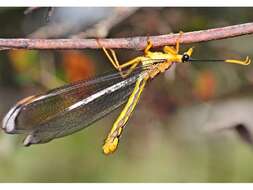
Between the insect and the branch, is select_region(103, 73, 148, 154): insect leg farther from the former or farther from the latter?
the branch

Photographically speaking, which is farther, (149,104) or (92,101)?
(149,104)

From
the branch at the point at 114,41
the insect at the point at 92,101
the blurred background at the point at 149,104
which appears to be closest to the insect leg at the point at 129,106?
the insect at the point at 92,101

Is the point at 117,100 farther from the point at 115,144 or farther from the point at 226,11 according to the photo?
the point at 226,11

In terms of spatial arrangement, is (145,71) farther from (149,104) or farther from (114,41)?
(149,104)

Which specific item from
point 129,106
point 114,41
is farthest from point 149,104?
point 114,41

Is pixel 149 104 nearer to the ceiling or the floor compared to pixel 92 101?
nearer to the ceiling

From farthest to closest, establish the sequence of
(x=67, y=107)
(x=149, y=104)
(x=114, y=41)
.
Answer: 1. (x=149, y=104)
2. (x=67, y=107)
3. (x=114, y=41)

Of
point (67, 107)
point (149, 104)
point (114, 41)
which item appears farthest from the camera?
point (149, 104)

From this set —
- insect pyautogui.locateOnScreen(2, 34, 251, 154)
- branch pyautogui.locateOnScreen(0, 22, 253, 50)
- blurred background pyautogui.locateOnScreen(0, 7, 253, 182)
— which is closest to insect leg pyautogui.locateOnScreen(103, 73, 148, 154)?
insect pyautogui.locateOnScreen(2, 34, 251, 154)
